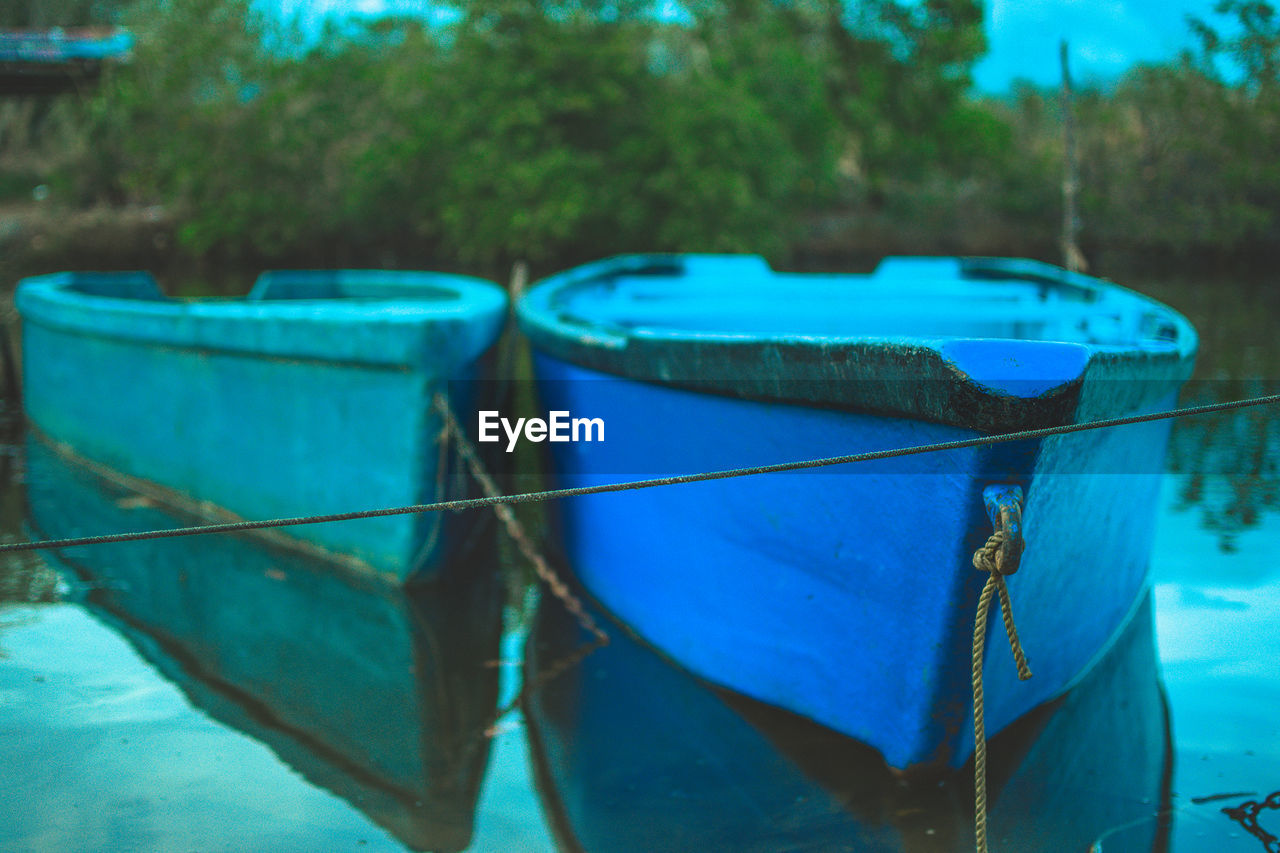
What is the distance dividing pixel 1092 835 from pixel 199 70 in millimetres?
22521

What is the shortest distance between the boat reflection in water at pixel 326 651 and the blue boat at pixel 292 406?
20 centimetres

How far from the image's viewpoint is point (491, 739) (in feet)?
10.5

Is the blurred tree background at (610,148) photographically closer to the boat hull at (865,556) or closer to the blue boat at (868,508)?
the blue boat at (868,508)

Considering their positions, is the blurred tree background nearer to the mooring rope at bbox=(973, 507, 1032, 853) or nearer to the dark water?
the dark water

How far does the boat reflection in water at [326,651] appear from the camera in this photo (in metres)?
2.98

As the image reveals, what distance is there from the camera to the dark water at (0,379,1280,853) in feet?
8.75

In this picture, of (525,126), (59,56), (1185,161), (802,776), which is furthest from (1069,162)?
(59,56)

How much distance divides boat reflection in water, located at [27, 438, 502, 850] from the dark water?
0.04 ft

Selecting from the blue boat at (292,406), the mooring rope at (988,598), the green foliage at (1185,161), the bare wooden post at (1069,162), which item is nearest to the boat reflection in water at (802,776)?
the mooring rope at (988,598)

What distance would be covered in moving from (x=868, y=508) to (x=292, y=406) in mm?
2756

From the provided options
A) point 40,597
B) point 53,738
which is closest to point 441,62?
point 40,597

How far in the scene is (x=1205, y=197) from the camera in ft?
70.2

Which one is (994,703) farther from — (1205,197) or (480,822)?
(1205,197)

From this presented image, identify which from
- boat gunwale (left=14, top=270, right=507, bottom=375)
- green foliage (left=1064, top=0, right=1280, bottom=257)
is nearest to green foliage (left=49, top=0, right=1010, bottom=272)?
green foliage (left=1064, top=0, right=1280, bottom=257)
